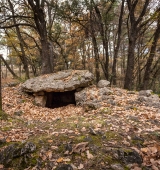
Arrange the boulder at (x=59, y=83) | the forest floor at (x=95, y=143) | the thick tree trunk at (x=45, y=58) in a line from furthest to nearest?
1. the thick tree trunk at (x=45, y=58)
2. the boulder at (x=59, y=83)
3. the forest floor at (x=95, y=143)

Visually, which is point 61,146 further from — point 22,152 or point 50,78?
point 50,78

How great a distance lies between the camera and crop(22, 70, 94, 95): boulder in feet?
21.7

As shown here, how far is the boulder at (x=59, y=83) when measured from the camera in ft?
21.7

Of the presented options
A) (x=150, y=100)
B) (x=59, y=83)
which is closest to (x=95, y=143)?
(x=150, y=100)

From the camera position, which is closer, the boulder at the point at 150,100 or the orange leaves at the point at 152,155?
the orange leaves at the point at 152,155

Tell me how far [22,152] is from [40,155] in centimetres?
33

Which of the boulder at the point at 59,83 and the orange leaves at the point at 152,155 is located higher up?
the boulder at the point at 59,83

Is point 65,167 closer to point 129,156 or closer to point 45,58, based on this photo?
point 129,156

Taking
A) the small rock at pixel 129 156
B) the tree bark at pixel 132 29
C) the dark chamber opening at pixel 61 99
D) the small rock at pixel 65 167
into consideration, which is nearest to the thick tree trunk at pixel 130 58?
the tree bark at pixel 132 29

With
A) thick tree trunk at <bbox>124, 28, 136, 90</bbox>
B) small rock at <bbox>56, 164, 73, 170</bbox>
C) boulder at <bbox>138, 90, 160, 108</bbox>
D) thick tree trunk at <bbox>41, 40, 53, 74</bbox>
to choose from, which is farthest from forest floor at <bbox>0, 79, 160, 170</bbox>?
thick tree trunk at <bbox>41, 40, 53, 74</bbox>

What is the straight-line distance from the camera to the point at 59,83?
22.2ft

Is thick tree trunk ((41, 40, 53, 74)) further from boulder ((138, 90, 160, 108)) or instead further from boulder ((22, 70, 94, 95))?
boulder ((138, 90, 160, 108))

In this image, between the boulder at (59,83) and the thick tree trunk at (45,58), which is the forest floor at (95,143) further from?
the thick tree trunk at (45,58)

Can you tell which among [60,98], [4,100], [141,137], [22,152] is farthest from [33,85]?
[141,137]
